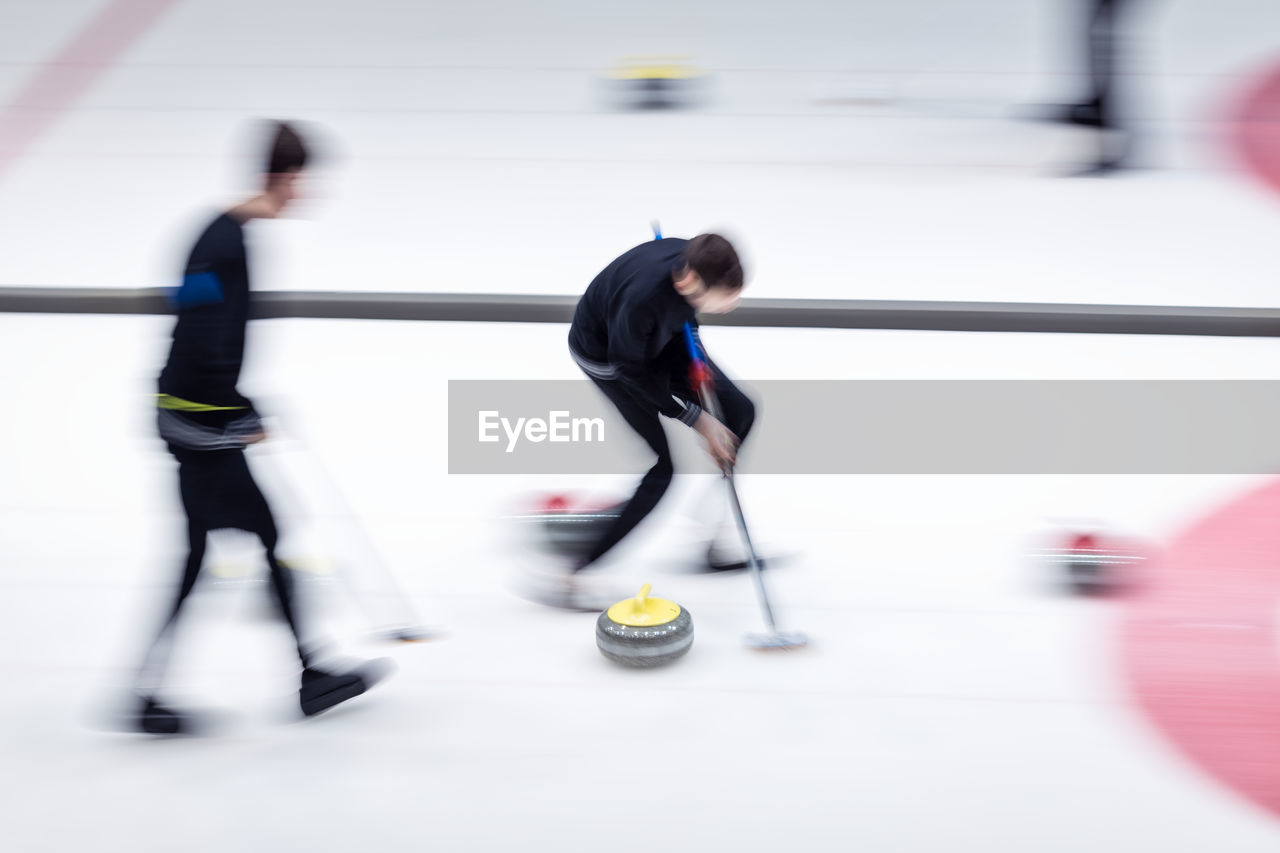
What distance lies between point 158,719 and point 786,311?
227 centimetres

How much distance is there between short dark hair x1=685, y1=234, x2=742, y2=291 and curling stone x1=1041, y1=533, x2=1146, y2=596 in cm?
110

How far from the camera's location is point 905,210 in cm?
425

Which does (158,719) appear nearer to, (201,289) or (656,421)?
(201,289)

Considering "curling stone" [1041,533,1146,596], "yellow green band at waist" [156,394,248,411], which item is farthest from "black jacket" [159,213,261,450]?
"curling stone" [1041,533,1146,596]

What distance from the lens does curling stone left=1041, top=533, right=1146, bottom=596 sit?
2.44m

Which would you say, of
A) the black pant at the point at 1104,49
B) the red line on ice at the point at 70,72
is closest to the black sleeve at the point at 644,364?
the black pant at the point at 1104,49

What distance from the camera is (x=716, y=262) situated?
189 centimetres

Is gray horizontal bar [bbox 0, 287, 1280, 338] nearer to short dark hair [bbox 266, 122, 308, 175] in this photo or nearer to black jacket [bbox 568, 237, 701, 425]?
black jacket [bbox 568, 237, 701, 425]

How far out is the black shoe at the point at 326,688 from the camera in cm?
204

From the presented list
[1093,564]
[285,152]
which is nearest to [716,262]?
[285,152]

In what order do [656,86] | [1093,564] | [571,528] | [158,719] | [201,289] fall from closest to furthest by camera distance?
[201,289] < [158,719] < [1093,564] < [571,528] < [656,86]

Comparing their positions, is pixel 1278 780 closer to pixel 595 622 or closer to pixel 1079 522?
pixel 1079 522

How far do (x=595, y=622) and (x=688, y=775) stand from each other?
52cm

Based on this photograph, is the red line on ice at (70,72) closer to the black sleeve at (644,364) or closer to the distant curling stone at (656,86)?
the distant curling stone at (656,86)
